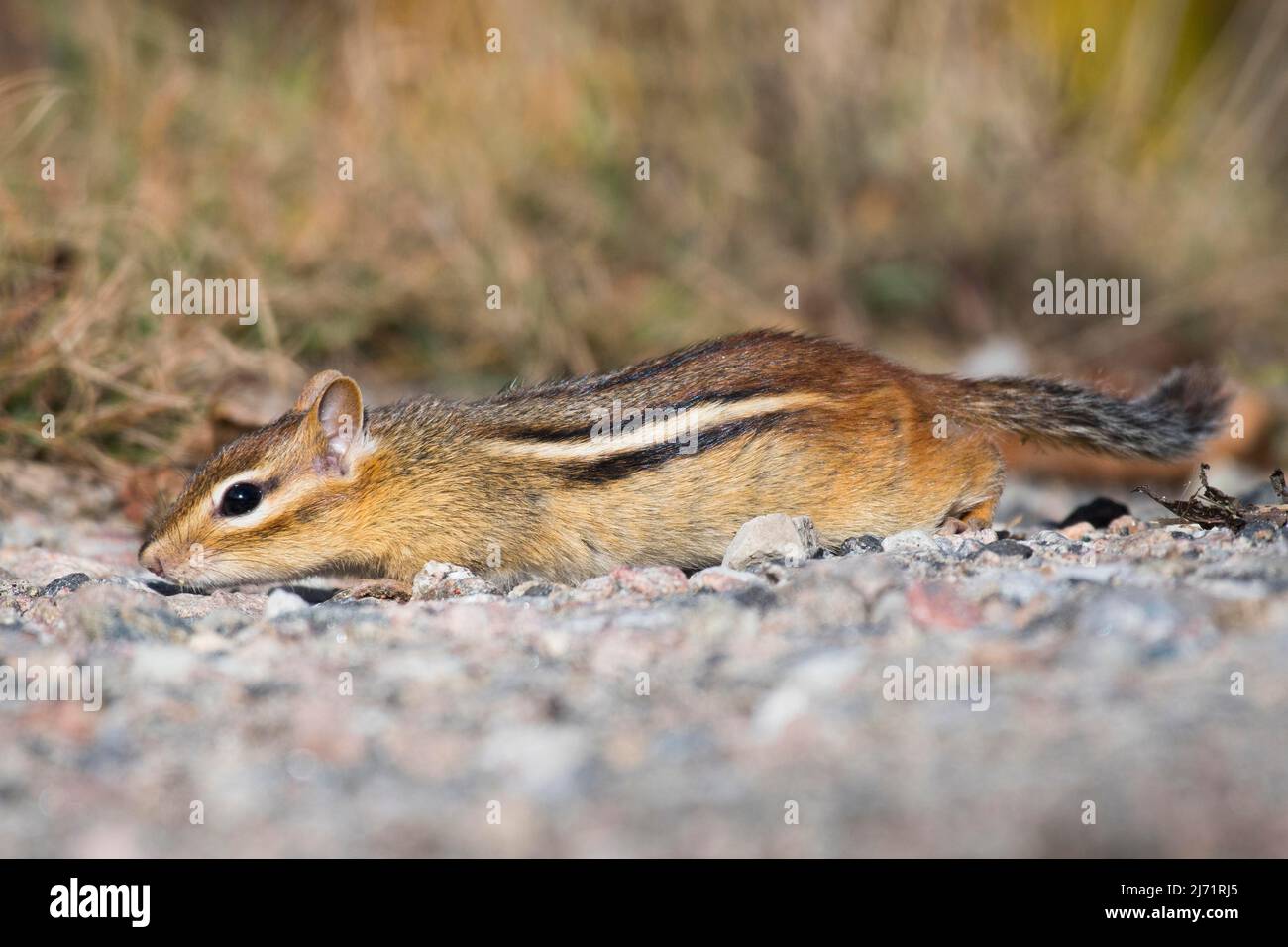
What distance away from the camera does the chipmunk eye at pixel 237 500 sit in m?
4.66

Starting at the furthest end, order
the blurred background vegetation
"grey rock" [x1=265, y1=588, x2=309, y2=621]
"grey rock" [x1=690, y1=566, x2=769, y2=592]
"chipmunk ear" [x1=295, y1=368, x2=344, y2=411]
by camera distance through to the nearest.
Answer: the blurred background vegetation, "chipmunk ear" [x1=295, y1=368, x2=344, y2=411], "grey rock" [x1=265, y1=588, x2=309, y2=621], "grey rock" [x1=690, y1=566, x2=769, y2=592]

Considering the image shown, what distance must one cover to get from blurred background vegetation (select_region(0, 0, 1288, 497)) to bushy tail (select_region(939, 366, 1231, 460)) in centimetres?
275

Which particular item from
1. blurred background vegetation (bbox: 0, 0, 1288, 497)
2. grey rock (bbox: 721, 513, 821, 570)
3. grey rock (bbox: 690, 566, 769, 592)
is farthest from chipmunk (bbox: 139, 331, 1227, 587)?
blurred background vegetation (bbox: 0, 0, 1288, 497)

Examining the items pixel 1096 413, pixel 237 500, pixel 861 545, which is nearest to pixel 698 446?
pixel 861 545

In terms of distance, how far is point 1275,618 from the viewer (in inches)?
118

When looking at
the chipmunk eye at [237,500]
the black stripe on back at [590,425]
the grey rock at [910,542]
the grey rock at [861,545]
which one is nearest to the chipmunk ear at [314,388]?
the chipmunk eye at [237,500]

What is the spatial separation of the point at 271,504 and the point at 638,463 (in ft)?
4.33

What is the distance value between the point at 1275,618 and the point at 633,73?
22.8ft

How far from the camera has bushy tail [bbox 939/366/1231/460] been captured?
4.83 meters

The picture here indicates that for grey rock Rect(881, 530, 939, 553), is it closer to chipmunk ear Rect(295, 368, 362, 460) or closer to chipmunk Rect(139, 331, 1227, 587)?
chipmunk Rect(139, 331, 1227, 587)

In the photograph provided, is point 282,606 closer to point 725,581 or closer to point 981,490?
point 725,581

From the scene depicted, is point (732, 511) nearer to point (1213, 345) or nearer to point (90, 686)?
point (90, 686)
